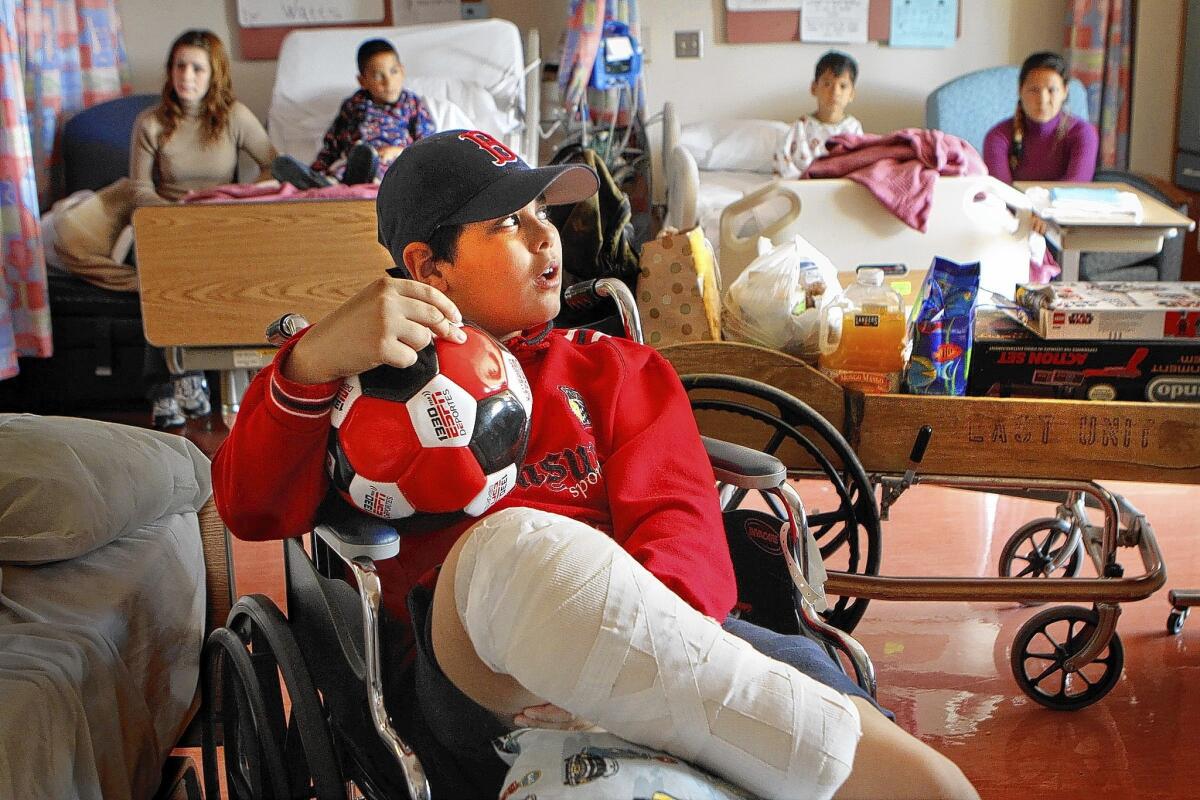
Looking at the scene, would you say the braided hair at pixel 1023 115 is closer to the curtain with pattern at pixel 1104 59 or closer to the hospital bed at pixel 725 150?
the curtain with pattern at pixel 1104 59

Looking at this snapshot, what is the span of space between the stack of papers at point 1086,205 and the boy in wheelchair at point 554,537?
1.78 m

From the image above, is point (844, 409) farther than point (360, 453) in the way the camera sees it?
Yes

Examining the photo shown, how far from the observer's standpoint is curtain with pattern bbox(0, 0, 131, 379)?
3307 mm

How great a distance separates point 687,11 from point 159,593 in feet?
12.5

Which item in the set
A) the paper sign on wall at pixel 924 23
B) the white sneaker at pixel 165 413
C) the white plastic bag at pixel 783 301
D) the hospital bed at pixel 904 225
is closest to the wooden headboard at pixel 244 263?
the white sneaker at pixel 165 413

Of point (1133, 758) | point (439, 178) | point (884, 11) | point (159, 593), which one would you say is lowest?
point (1133, 758)

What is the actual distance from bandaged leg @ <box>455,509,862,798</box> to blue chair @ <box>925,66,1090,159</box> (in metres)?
3.83

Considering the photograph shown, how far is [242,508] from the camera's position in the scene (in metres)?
1.17

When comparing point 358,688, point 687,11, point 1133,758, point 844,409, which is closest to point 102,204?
point 687,11

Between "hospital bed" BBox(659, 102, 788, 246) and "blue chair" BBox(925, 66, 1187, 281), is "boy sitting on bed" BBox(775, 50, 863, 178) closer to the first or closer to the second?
"hospital bed" BBox(659, 102, 788, 246)

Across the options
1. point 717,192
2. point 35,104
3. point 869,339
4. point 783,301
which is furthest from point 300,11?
point 869,339

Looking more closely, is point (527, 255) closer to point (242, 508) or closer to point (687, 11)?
point (242, 508)

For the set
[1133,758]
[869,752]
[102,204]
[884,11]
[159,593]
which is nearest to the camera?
[869,752]

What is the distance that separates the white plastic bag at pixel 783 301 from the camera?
1.91 meters
